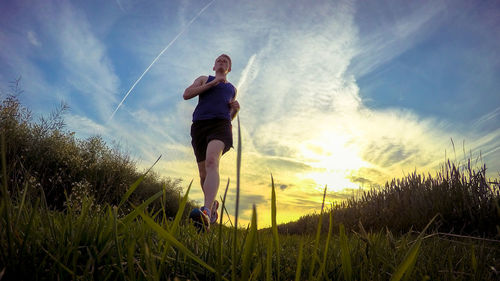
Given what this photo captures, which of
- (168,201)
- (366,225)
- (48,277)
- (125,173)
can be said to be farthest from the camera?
(168,201)

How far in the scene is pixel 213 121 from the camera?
537 cm

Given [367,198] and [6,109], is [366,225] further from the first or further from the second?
[6,109]

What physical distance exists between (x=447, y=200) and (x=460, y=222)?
40 cm

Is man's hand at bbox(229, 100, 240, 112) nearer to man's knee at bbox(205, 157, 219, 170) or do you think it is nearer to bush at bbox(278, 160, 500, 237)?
man's knee at bbox(205, 157, 219, 170)

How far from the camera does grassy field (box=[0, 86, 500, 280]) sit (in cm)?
81

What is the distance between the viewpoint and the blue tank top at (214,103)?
17.5 feet

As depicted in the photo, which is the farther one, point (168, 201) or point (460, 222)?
point (168, 201)

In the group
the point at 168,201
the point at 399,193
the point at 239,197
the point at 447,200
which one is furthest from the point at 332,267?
the point at 168,201

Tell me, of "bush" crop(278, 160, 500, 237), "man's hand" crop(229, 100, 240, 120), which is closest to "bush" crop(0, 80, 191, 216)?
"man's hand" crop(229, 100, 240, 120)

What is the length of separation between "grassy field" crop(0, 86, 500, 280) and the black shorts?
145 centimetres

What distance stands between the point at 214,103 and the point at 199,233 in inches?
144

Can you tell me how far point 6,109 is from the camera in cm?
662

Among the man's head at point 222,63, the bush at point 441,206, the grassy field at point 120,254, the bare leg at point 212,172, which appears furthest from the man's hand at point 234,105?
the grassy field at point 120,254

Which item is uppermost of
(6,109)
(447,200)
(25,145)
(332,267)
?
(6,109)
